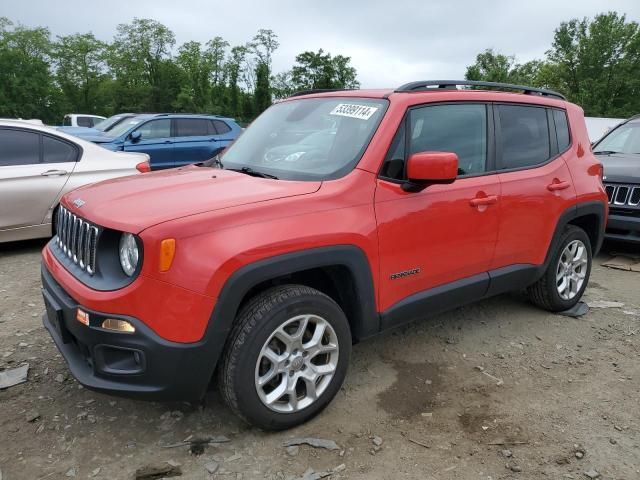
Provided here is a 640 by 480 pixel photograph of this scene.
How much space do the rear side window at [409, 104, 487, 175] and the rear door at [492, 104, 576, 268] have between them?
0.18 meters

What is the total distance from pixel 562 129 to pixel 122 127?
371 inches

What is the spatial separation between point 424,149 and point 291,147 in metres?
0.84

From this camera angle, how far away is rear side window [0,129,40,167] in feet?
19.0

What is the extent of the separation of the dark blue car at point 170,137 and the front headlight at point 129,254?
8.03 m

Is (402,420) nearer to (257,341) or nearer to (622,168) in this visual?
(257,341)

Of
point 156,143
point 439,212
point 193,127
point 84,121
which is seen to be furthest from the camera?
point 84,121

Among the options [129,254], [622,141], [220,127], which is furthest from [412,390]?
[220,127]

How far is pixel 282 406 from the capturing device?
2.74m

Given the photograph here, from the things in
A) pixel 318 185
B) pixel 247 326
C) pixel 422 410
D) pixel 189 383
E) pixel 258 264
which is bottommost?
pixel 422 410

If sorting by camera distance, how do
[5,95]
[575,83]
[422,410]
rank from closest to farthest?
[422,410] < [575,83] < [5,95]

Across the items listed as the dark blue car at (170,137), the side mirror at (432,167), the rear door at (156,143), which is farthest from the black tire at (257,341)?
the rear door at (156,143)

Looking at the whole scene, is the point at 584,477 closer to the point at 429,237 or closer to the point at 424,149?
the point at 429,237

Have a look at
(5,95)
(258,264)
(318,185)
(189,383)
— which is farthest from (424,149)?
(5,95)

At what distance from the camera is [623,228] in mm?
6023
